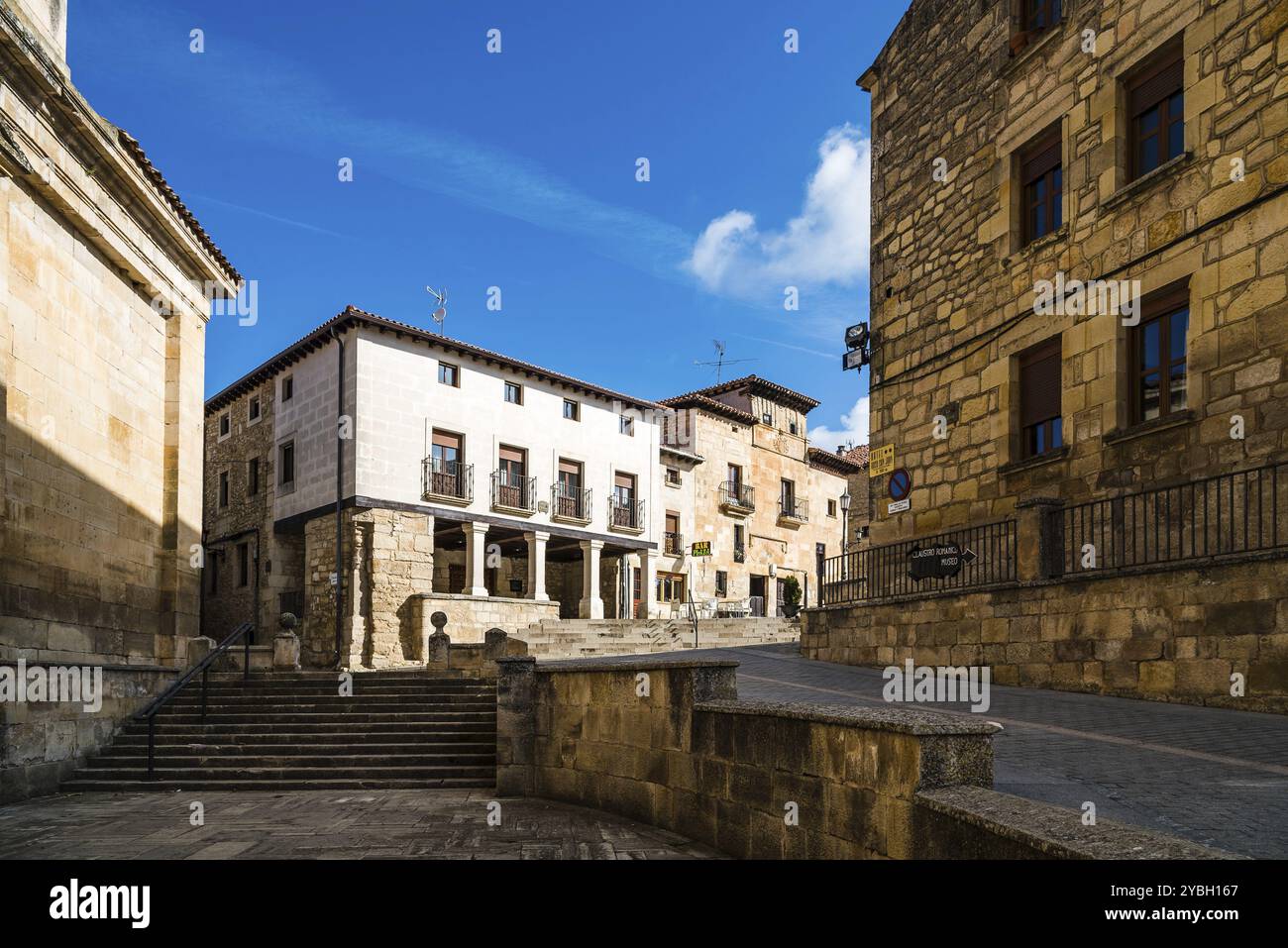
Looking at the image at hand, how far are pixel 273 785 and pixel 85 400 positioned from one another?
524 cm

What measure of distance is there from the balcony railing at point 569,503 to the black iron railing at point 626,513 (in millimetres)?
1226

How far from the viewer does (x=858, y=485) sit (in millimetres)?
47125

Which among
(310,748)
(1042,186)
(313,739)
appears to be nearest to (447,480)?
(313,739)

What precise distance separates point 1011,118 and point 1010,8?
1.59 m

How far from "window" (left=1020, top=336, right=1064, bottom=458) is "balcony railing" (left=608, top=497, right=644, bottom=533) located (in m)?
20.4

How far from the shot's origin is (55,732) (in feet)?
34.9

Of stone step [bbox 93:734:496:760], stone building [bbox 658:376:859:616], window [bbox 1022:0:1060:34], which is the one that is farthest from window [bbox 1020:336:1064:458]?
stone building [bbox 658:376:859:616]

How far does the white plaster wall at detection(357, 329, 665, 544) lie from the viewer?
26531 millimetres

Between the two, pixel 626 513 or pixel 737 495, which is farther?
pixel 737 495

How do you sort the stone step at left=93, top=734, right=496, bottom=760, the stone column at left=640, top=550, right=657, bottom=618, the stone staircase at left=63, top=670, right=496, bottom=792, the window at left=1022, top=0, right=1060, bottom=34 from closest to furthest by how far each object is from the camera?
the stone staircase at left=63, top=670, right=496, bottom=792 < the stone step at left=93, top=734, right=496, bottom=760 < the window at left=1022, top=0, right=1060, bottom=34 < the stone column at left=640, top=550, right=657, bottom=618

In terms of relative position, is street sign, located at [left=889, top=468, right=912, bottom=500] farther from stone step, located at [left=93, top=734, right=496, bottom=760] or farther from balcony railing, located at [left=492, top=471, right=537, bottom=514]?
balcony railing, located at [left=492, top=471, right=537, bottom=514]

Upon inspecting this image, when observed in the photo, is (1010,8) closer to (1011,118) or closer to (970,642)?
(1011,118)

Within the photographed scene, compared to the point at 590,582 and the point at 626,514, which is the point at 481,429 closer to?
the point at 590,582

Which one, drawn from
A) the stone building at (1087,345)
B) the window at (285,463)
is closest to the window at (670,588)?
the window at (285,463)
